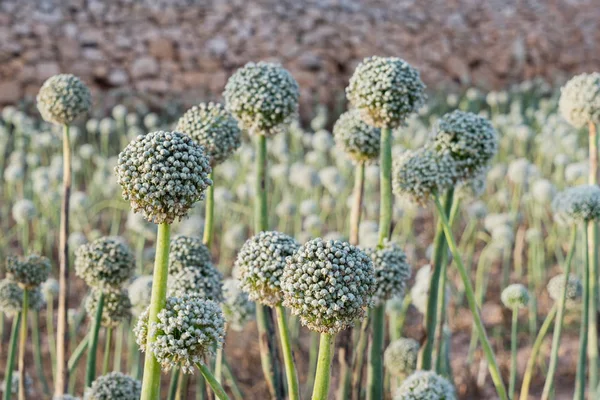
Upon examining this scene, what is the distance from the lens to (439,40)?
7.68m

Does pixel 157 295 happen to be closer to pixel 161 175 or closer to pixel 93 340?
pixel 161 175

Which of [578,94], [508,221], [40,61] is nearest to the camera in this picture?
[578,94]

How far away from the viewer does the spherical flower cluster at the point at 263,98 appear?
136 cm

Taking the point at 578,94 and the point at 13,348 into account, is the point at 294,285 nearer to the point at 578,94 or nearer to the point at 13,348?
the point at 13,348

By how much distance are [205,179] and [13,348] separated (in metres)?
0.82

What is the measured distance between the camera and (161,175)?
34.0 inches

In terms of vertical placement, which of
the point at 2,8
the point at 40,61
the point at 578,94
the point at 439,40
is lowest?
the point at 578,94

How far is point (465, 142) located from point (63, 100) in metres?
0.84

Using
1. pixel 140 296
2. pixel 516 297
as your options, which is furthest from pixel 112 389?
pixel 516 297

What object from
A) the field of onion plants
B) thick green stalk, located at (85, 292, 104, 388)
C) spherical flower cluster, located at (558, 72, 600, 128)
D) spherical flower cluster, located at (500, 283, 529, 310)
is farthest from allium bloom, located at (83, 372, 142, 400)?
spherical flower cluster, located at (558, 72, 600, 128)

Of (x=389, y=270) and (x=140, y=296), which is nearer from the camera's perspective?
(x=389, y=270)

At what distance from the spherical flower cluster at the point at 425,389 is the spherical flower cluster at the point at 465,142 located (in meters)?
0.40

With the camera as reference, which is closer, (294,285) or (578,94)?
(294,285)

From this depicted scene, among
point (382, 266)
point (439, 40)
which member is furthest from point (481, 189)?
point (439, 40)
